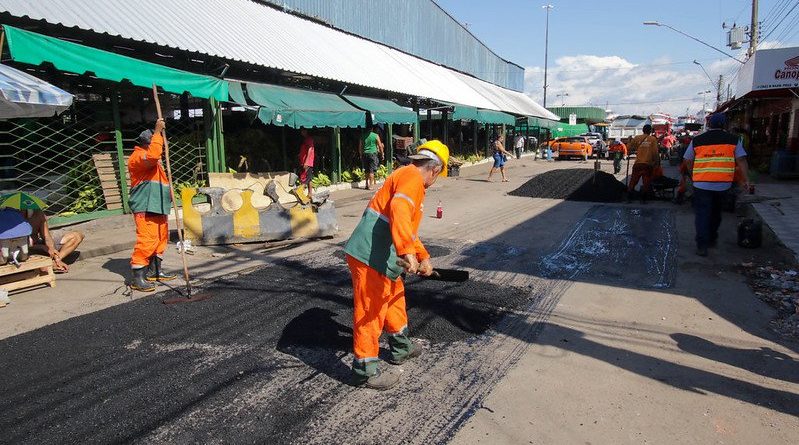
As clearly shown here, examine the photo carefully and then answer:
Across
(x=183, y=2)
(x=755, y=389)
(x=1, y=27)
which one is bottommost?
(x=755, y=389)

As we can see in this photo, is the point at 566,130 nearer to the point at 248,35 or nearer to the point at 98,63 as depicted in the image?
the point at 248,35

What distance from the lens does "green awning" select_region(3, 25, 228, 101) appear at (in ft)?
21.6

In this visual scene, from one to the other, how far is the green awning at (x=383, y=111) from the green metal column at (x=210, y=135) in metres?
4.58

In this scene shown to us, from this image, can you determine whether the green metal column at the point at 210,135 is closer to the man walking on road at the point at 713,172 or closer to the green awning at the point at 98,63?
the green awning at the point at 98,63

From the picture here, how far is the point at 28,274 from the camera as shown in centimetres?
567

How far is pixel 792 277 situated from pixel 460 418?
5033 millimetres

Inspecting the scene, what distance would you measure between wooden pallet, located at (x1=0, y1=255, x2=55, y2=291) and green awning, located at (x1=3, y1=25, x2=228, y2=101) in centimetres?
279

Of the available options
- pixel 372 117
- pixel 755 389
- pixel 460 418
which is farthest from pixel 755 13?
pixel 460 418

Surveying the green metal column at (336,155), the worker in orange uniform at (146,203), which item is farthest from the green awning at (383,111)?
the worker in orange uniform at (146,203)

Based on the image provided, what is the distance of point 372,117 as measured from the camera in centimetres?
1418

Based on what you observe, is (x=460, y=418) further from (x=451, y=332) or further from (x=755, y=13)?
(x=755, y=13)

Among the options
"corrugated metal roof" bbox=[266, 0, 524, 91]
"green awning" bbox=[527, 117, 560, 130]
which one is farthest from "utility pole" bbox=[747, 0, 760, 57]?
"corrugated metal roof" bbox=[266, 0, 524, 91]

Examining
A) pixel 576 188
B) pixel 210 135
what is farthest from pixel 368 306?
pixel 576 188

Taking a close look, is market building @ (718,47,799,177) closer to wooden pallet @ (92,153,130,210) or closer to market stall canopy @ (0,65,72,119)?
wooden pallet @ (92,153,130,210)
